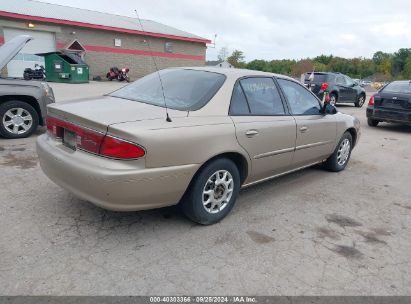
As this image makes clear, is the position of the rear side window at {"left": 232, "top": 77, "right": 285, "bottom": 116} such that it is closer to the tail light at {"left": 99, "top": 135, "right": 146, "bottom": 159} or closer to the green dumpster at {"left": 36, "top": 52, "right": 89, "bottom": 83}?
the tail light at {"left": 99, "top": 135, "right": 146, "bottom": 159}

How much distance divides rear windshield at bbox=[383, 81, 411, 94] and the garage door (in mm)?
19473

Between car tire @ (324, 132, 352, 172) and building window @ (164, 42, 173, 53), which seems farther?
building window @ (164, 42, 173, 53)

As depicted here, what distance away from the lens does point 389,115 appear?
9938 millimetres

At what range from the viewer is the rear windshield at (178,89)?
11.6 feet

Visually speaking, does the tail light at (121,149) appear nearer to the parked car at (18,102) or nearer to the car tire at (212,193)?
the car tire at (212,193)

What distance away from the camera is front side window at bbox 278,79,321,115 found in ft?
14.8

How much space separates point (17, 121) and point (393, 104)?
30.4ft

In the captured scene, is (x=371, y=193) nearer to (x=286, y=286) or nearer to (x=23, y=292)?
(x=286, y=286)

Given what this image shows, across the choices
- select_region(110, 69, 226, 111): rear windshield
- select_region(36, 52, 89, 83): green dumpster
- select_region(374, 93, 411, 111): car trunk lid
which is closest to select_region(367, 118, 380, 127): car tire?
select_region(374, 93, 411, 111): car trunk lid

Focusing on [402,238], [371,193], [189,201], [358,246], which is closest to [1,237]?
[189,201]

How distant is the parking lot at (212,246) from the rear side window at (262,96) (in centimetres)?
109

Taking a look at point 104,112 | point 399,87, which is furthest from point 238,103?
point 399,87

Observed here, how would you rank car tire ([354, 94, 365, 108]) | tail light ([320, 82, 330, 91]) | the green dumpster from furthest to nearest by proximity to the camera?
1. the green dumpster
2. car tire ([354, 94, 365, 108])
3. tail light ([320, 82, 330, 91])

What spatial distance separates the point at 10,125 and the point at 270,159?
495 cm
